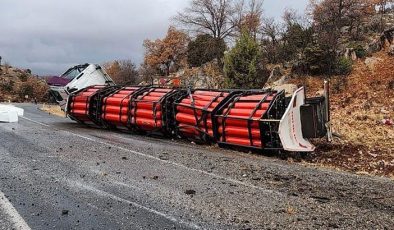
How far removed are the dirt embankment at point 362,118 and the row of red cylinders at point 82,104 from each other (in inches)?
323

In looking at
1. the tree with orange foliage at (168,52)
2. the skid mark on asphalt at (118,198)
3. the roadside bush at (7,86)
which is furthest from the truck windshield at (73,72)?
the roadside bush at (7,86)

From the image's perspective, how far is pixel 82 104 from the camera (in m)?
15.5

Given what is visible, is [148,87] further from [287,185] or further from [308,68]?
[308,68]

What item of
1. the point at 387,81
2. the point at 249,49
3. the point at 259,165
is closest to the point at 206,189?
the point at 259,165

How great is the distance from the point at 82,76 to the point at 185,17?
1485 inches

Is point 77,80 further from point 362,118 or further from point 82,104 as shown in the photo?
point 362,118

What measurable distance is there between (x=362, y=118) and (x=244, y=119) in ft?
21.4

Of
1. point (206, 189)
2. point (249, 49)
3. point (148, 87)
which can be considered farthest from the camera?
point (249, 49)

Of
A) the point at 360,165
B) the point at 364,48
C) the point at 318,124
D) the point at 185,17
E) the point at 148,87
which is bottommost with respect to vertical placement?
the point at 360,165

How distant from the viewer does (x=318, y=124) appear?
11.3 metres

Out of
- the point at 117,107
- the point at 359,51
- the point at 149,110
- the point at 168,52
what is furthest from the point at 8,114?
the point at 168,52

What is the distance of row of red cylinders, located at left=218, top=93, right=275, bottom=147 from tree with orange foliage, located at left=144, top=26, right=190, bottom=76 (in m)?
48.1

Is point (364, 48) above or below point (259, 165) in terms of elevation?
above

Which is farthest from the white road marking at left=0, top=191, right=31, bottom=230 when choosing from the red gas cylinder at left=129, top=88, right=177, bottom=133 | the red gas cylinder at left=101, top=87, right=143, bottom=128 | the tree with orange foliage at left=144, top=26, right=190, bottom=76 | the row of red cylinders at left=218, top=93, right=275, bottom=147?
the tree with orange foliage at left=144, top=26, right=190, bottom=76
